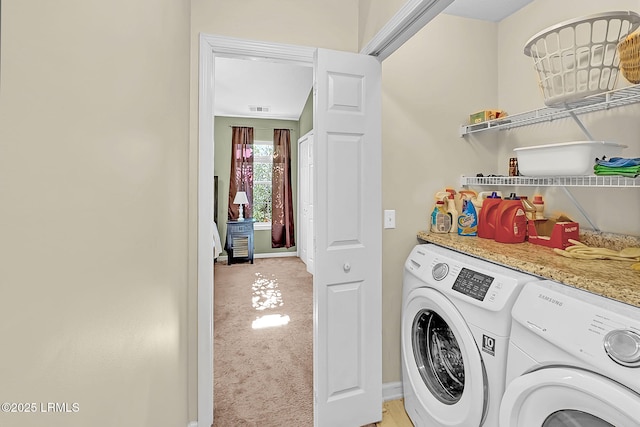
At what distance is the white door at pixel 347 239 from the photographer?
1714 millimetres

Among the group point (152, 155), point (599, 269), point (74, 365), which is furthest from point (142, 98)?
point (599, 269)

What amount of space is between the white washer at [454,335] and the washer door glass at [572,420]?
255 mm

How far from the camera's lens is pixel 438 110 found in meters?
2.17

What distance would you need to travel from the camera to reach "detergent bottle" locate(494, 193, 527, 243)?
5.87 feet

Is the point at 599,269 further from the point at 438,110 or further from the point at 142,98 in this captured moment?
the point at 142,98

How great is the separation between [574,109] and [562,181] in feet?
1.16

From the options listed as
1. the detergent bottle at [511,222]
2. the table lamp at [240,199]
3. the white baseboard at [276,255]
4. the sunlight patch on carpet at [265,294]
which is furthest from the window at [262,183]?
the detergent bottle at [511,222]

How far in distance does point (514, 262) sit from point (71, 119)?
1594mm

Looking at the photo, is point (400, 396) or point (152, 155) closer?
point (152, 155)

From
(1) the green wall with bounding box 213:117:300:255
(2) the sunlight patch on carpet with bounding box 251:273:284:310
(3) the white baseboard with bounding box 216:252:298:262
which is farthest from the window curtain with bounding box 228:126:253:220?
(2) the sunlight patch on carpet with bounding box 251:273:284:310

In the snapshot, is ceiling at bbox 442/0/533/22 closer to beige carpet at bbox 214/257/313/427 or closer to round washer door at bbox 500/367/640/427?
round washer door at bbox 500/367/640/427

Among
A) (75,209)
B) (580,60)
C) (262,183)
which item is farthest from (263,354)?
(262,183)

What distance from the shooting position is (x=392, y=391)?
206 cm

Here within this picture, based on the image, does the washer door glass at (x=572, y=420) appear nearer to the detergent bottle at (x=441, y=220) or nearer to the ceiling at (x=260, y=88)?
the detergent bottle at (x=441, y=220)
